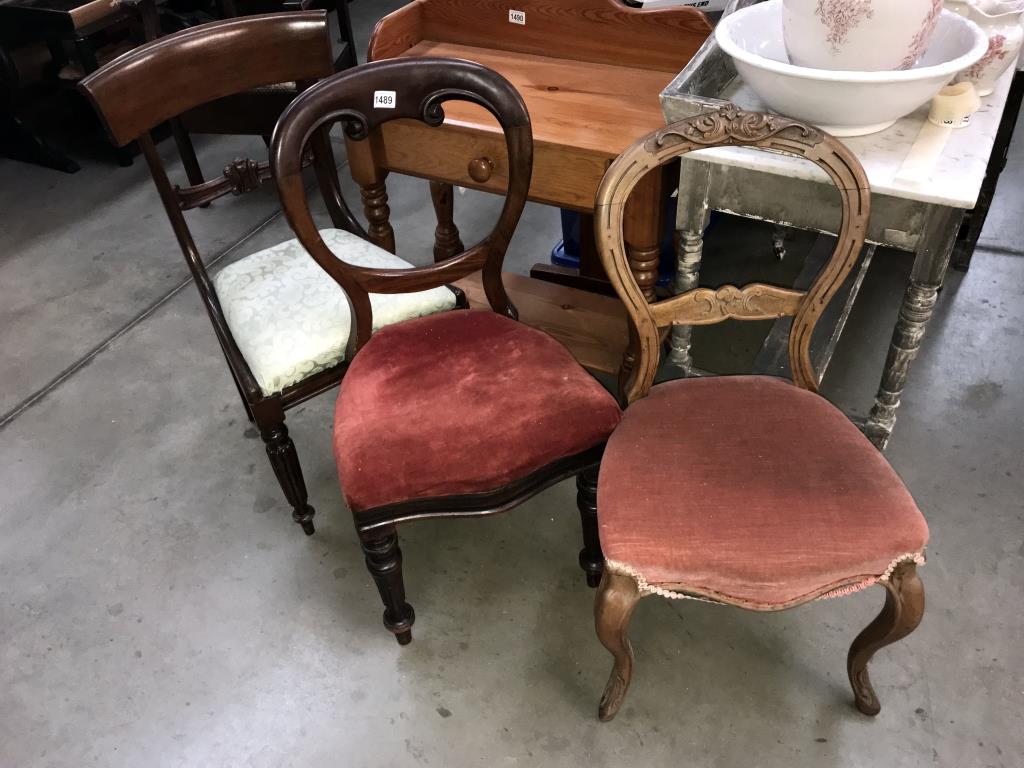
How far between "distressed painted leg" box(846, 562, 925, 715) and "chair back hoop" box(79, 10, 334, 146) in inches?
53.9

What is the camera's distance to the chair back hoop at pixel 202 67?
1.36 m

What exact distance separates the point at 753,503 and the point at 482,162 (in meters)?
0.85

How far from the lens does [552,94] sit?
1604 mm

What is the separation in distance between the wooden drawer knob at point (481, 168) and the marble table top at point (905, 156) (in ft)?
1.26

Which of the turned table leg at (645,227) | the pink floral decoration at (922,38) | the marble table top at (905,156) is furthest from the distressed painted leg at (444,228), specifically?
the pink floral decoration at (922,38)

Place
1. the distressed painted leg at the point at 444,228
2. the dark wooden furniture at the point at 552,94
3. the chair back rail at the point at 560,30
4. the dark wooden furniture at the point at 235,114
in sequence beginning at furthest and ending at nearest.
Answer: the dark wooden furniture at the point at 235,114
the distressed painted leg at the point at 444,228
the chair back rail at the point at 560,30
the dark wooden furniture at the point at 552,94

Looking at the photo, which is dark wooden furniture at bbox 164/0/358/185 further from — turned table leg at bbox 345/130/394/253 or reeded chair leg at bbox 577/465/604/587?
reeded chair leg at bbox 577/465/604/587

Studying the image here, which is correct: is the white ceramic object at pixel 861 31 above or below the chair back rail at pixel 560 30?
above

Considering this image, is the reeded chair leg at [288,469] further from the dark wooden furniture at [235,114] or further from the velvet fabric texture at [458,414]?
the dark wooden furniture at [235,114]

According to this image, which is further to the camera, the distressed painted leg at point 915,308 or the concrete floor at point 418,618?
the concrete floor at point 418,618

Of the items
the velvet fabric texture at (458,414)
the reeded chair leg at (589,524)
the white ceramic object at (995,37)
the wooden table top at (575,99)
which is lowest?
the reeded chair leg at (589,524)

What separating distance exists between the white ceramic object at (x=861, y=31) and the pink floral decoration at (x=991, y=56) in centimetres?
19

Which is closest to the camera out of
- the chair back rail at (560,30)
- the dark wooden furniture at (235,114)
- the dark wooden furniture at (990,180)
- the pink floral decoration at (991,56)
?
the pink floral decoration at (991,56)

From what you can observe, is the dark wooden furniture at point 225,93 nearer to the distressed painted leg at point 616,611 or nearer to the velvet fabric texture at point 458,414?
the velvet fabric texture at point 458,414
